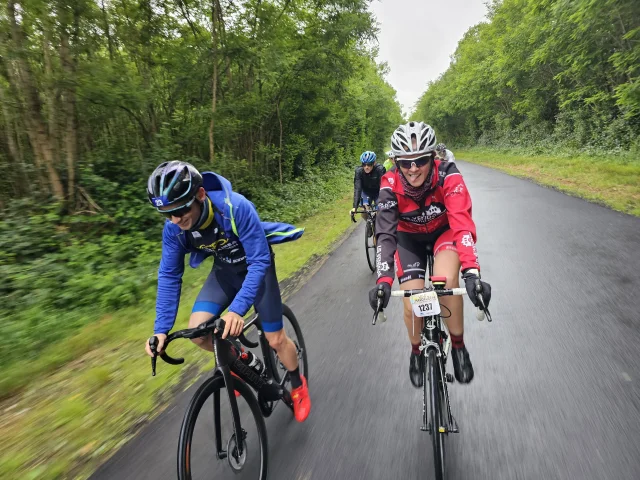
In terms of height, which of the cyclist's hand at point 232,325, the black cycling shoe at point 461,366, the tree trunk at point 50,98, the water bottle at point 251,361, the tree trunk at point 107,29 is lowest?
the black cycling shoe at point 461,366

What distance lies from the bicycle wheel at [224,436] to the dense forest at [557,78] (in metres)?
11.6

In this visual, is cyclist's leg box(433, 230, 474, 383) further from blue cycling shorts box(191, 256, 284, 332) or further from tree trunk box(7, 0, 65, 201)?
tree trunk box(7, 0, 65, 201)

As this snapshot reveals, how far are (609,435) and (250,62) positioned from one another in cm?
1173

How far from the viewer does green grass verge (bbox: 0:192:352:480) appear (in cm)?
273

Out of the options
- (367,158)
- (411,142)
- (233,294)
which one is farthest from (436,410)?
(367,158)

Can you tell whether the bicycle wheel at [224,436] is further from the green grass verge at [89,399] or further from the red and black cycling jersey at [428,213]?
the red and black cycling jersey at [428,213]

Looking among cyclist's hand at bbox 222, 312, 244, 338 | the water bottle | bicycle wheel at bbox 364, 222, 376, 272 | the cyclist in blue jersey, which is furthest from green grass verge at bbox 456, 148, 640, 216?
cyclist's hand at bbox 222, 312, 244, 338

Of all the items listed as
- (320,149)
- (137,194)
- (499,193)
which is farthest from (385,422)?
(320,149)

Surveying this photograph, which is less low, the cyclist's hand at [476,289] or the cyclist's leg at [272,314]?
the cyclist's hand at [476,289]

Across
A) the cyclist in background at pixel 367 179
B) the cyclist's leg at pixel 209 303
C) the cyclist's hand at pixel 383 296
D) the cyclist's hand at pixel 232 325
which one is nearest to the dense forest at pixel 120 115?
the cyclist's leg at pixel 209 303

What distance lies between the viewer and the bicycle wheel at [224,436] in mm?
2092

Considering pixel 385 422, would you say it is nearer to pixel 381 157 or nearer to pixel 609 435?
pixel 609 435

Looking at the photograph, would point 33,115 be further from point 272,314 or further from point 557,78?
point 557,78

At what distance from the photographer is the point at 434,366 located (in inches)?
91.8
